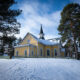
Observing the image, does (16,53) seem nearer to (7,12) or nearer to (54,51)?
(54,51)

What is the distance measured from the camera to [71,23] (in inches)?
538

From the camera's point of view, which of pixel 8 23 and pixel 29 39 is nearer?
pixel 8 23

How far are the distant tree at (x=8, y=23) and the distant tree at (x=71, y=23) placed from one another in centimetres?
965

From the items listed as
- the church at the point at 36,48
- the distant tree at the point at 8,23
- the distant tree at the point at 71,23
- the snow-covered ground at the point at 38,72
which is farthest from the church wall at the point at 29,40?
the snow-covered ground at the point at 38,72

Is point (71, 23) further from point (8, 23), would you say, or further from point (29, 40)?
point (29, 40)

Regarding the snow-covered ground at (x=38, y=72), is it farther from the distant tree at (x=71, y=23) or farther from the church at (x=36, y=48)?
the church at (x=36, y=48)

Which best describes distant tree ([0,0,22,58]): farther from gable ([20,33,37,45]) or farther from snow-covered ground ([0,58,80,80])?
gable ([20,33,37,45])

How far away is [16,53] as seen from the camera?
23.2 m

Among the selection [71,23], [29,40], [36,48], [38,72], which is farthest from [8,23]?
[29,40]

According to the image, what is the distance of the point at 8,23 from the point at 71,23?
11450mm

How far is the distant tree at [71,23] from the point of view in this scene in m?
13.2

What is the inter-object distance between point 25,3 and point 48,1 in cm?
397

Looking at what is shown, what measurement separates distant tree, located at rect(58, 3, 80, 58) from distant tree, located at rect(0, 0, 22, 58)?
9.65 meters

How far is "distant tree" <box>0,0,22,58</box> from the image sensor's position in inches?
281
